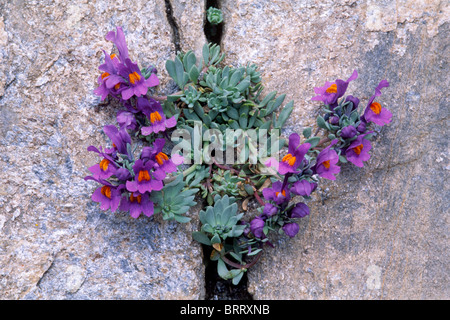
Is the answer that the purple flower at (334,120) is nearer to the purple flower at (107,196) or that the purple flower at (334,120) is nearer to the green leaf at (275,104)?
the green leaf at (275,104)

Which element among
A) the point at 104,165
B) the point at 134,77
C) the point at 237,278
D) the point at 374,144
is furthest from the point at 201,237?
the point at 374,144

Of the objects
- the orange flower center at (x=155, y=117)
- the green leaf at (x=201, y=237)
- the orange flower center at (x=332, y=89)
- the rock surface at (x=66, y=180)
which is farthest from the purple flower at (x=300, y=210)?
the orange flower center at (x=155, y=117)

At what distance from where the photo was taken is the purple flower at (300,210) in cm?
291

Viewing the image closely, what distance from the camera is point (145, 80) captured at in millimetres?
3070

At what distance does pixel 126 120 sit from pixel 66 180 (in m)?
0.58

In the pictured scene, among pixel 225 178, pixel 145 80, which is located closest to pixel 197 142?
pixel 225 178

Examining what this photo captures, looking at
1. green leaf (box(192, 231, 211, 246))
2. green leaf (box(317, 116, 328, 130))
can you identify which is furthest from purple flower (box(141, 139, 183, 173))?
green leaf (box(317, 116, 328, 130))

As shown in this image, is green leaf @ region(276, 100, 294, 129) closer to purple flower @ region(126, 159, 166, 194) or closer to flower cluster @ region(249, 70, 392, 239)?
flower cluster @ region(249, 70, 392, 239)

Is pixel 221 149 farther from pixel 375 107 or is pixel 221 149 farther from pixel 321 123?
pixel 375 107

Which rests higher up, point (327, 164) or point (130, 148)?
point (130, 148)

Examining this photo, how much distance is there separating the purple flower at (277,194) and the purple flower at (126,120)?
1.03 metres

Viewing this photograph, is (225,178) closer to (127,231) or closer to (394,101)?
(127,231)

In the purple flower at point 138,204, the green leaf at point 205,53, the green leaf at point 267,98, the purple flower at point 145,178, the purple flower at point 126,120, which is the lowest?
the purple flower at point 138,204

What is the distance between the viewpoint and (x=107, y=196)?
282 cm
